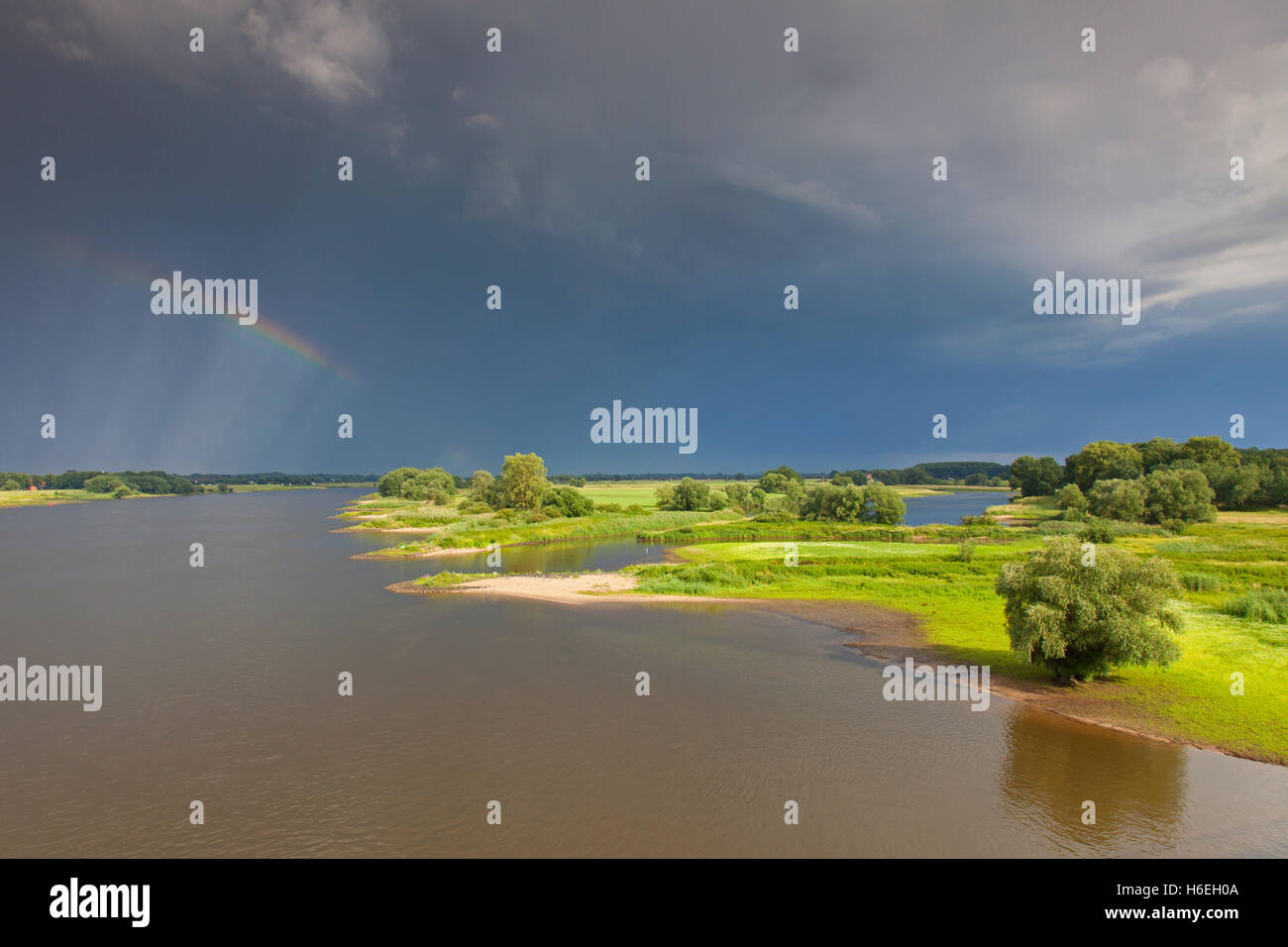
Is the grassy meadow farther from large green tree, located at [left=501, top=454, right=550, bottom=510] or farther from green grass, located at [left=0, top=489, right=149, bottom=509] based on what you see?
green grass, located at [left=0, top=489, right=149, bottom=509]

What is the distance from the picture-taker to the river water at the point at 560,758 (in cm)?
1537

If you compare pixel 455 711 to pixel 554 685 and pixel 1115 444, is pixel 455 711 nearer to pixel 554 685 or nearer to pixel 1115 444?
pixel 554 685

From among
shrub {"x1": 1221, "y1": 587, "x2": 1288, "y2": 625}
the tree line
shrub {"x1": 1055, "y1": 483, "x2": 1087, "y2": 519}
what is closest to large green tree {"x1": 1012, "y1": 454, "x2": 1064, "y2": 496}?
the tree line

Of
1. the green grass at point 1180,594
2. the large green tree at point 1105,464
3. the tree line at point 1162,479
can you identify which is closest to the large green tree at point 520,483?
the green grass at point 1180,594

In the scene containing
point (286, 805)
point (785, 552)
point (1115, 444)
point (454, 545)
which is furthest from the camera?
point (1115, 444)

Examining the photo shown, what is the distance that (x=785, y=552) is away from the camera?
2542 inches

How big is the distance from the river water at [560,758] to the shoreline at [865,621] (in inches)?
36.7

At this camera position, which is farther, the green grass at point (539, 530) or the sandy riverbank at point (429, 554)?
the green grass at point (539, 530)

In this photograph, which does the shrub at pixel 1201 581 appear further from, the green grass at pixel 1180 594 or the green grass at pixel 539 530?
the green grass at pixel 539 530

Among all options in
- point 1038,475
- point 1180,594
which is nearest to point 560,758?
point 1180,594

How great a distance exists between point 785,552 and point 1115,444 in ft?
303

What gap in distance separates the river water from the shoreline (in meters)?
0.93
